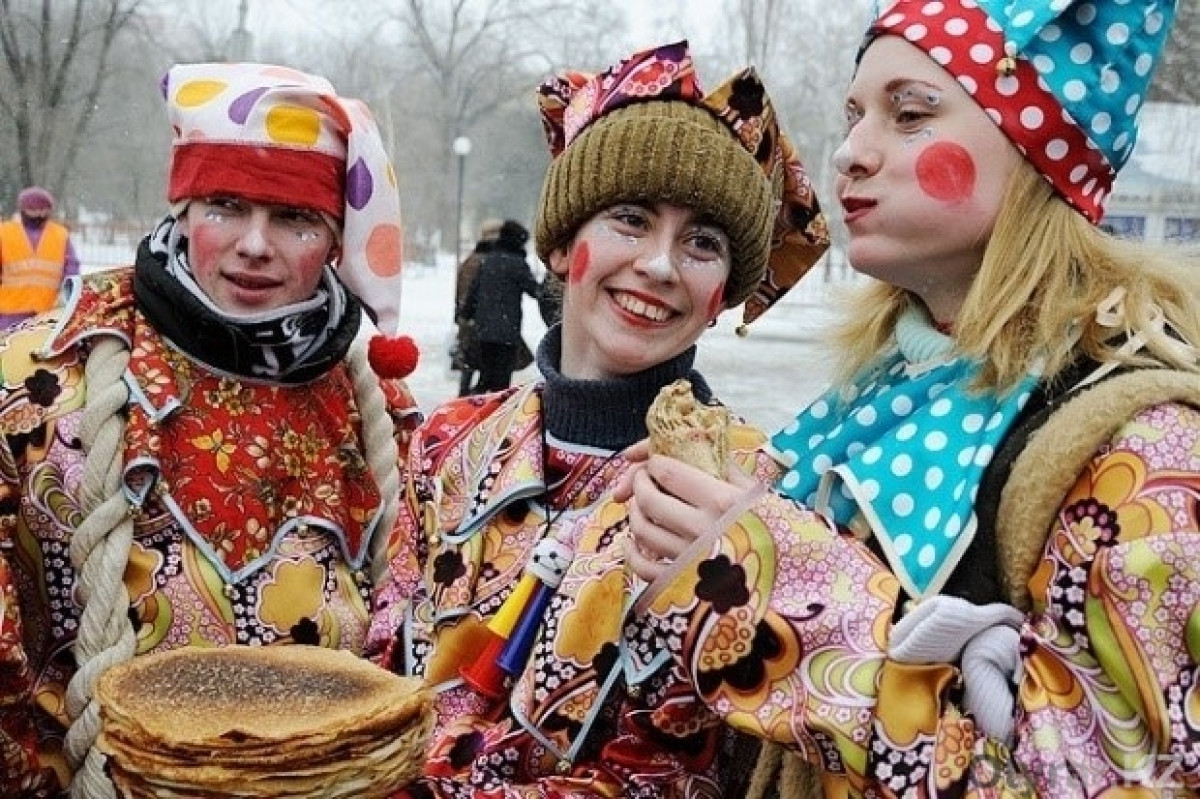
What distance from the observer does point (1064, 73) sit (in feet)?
5.46

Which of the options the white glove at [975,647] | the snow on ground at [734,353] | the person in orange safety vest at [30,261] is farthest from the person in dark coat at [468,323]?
the white glove at [975,647]

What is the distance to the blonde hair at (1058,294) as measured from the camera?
62.5 inches

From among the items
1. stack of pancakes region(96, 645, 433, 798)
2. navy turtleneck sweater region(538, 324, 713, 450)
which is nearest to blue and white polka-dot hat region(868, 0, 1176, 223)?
navy turtleneck sweater region(538, 324, 713, 450)

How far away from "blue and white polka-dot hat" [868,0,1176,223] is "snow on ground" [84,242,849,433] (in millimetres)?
523

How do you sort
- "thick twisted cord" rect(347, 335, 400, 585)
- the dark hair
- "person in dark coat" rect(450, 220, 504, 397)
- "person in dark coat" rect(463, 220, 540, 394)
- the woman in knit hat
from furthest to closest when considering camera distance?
the dark hair
"person in dark coat" rect(450, 220, 504, 397)
"person in dark coat" rect(463, 220, 540, 394)
"thick twisted cord" rect(347, 335, 400, 585)
the woman in knit hat

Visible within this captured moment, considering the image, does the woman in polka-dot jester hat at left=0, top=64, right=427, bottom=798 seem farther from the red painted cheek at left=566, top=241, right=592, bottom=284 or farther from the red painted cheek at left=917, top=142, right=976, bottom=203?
the red painted cheek at left=917, top=142, right=976, bottom=203

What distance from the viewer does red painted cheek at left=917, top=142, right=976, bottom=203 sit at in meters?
1.70

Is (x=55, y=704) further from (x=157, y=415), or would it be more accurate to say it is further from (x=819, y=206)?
(x=819, y=206)

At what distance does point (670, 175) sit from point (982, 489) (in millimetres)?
834

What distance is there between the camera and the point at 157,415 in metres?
2.49

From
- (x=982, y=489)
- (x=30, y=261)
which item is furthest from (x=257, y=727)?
(x=30, y=261)

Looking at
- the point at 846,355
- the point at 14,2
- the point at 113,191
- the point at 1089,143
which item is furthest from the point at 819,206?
the point at 113,191

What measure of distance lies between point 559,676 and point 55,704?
3.59 feet

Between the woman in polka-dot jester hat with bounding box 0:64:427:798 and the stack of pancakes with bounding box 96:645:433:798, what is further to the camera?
the woman in polka-dot jester hat with bounding box 0:64:427:798
